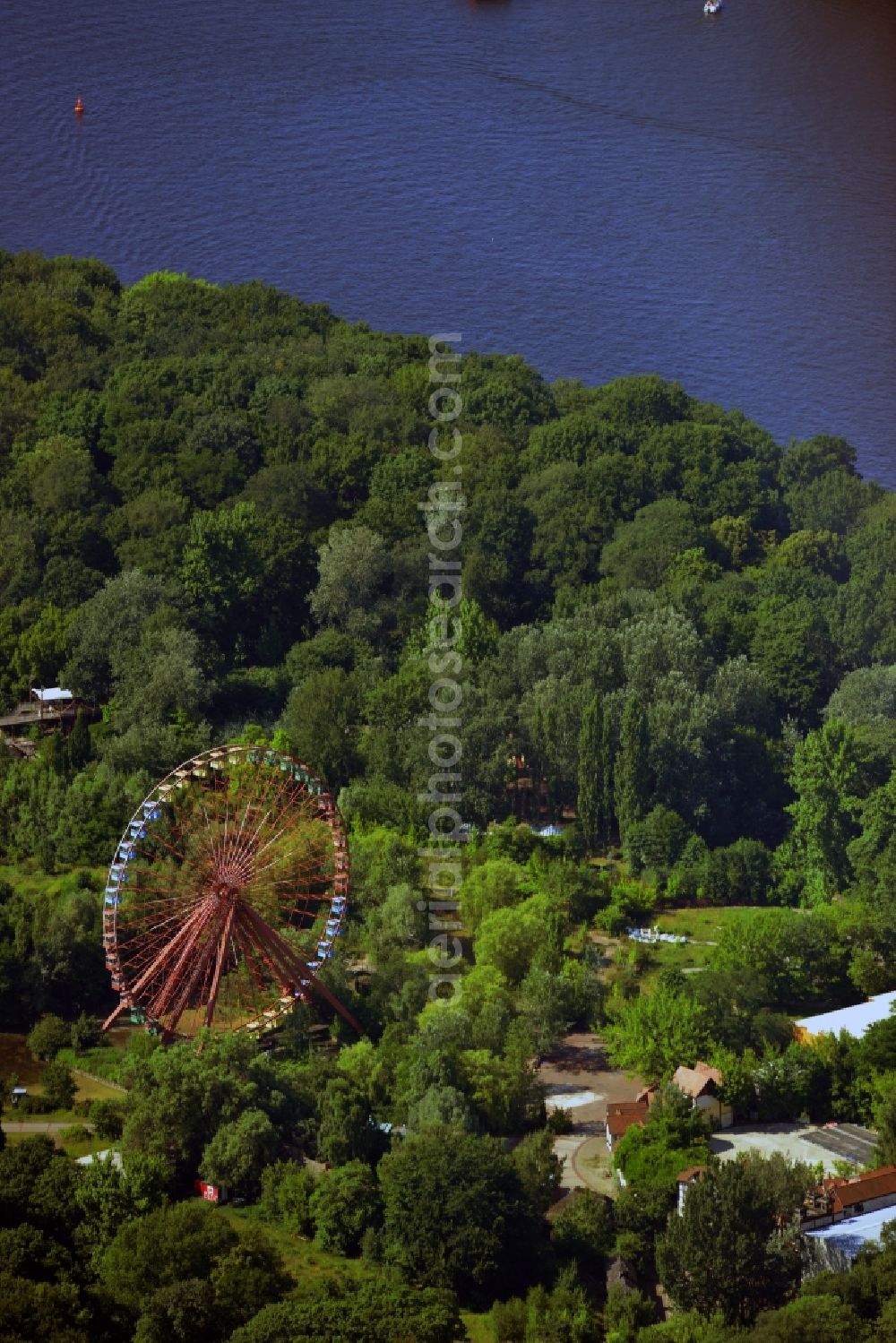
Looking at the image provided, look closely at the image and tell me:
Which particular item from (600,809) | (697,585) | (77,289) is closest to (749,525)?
(697,585)

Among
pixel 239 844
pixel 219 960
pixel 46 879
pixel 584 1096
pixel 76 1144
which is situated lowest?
pixel 76 1144

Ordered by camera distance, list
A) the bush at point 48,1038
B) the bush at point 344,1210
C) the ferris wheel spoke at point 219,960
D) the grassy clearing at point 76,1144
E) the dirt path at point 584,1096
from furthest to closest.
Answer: the bush at point 48,1038, the ferris wheel spoke at point 219,960, the dirt path at point 584,1096, the grassy clearing at point 76,1144, the bush at point 344,1210

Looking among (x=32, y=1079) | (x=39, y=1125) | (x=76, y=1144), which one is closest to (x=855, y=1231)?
(x=76, y=1144)

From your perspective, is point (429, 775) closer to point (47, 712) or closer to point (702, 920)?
point (702, 920)

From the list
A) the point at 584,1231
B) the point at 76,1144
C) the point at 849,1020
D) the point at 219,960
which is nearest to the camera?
the point at 584,1231

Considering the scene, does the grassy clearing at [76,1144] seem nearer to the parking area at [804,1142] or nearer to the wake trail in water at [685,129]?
the parking area at [804,1142]

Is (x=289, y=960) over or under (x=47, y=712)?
under

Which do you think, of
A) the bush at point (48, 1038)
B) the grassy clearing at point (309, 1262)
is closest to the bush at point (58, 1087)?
Result: the bush at point (48, 1038)
